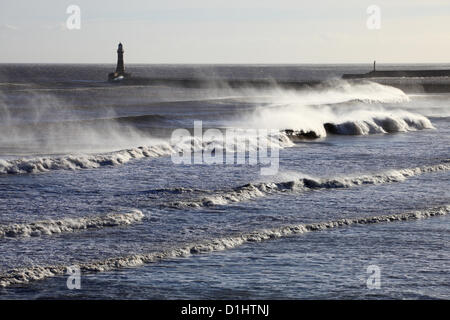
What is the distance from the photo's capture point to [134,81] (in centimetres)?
12656

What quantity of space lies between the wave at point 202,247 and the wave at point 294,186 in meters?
3.02

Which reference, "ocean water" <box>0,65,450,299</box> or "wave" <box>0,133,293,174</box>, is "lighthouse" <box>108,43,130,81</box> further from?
"wave" <box>0,133,293,174</box>

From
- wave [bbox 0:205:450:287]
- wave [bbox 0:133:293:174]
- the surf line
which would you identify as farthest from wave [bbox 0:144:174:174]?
wave [bbox 0:205:450:287]

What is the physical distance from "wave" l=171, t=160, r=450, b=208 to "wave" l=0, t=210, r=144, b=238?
1.65 m

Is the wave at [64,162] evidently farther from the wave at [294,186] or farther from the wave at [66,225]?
the wave at [66,225]

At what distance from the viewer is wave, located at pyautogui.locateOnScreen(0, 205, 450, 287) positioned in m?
11.5

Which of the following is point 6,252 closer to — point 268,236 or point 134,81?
point 268,236

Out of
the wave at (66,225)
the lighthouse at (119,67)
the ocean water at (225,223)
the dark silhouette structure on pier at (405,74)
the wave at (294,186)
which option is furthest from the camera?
the dark silhouette structure on pier at (405,74)

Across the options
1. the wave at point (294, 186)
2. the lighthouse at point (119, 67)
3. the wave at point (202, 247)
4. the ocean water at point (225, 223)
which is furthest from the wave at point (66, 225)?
the lighthouse at point (119, 67)

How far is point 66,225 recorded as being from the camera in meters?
14.7

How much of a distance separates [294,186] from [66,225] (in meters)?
6.76

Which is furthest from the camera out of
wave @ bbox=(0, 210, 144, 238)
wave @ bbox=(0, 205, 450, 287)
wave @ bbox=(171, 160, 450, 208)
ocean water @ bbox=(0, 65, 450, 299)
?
wave @ bbox=(171, 160, 450, 208)

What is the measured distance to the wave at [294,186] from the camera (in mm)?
17438
